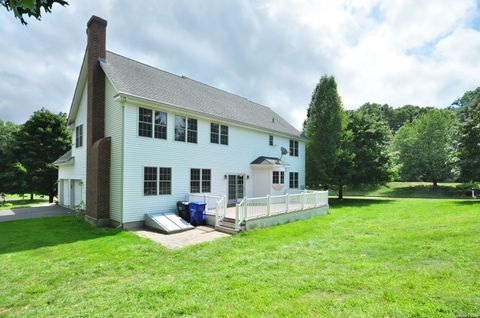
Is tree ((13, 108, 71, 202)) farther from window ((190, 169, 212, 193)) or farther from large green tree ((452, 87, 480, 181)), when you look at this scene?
large green tree ((452, 87, 480, 181))

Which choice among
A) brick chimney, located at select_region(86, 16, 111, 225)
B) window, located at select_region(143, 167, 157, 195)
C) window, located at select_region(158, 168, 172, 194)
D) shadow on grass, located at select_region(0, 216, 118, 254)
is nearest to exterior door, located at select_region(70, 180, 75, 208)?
shadow on grass, located at select_region(0, 216, 118, 254)

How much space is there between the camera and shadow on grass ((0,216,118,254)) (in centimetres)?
849

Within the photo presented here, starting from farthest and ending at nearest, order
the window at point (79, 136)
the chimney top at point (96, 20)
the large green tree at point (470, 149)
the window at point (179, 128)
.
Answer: the large green tree at point (470, 149) → the window at point (79, 136) → the window at point (179, 128) → the chimney top at point (96, 20)

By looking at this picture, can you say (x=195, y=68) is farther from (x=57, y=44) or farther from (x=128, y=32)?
(x=57, y=44)

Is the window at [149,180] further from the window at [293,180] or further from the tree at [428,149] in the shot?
the tree at [428,149]

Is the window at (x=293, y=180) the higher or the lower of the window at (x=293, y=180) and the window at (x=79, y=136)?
the lower

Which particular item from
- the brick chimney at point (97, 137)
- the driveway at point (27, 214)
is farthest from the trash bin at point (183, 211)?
the driveway at point (27, 214)

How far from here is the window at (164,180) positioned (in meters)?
11.7

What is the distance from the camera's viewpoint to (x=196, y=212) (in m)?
11.5

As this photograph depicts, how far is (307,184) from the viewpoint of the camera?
23.5 metres

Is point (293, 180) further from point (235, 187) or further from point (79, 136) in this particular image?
point (79, 136)

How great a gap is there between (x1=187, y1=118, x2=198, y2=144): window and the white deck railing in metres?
4.66

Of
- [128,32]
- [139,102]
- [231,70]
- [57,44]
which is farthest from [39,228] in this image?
[231,70]

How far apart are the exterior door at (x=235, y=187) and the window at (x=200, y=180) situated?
5.82 ft
